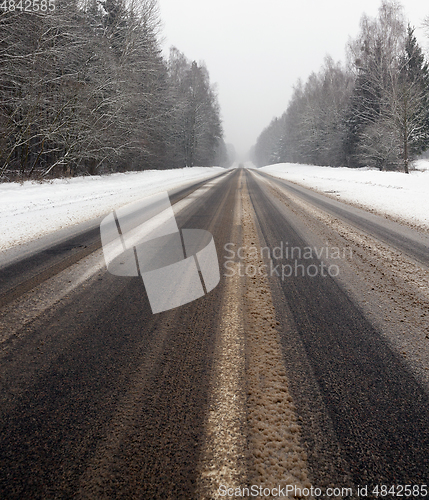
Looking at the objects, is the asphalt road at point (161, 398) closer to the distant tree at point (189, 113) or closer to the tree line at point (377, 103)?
the tree line at point (377, 103)

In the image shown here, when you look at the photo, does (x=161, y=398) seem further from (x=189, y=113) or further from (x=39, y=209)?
(x=189, y=113)

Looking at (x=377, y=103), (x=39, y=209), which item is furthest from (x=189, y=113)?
(x=39, y=209)

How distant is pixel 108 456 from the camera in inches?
40.5

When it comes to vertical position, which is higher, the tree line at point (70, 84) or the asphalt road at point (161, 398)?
the tree line at point (70, 84)

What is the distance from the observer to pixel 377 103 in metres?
20.2

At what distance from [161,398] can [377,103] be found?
83.5ft

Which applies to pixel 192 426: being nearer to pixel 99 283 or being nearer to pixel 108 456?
pixel 108 456

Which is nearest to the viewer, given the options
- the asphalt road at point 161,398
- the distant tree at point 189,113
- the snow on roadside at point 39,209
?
A: the asphalt road at point 161,398

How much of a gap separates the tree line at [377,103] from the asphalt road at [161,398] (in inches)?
803

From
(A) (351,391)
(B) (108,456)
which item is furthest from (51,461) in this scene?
(A) (351,391)

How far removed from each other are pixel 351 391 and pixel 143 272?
208 centimetres

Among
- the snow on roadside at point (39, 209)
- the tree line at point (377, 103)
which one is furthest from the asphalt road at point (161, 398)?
the tree line at point (377, 103)

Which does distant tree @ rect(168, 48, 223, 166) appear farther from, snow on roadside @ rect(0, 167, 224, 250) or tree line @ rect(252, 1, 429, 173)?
snow on roadside @ rect(0, 167, 224, 250)

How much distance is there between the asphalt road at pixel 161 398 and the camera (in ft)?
Result: 3.18
